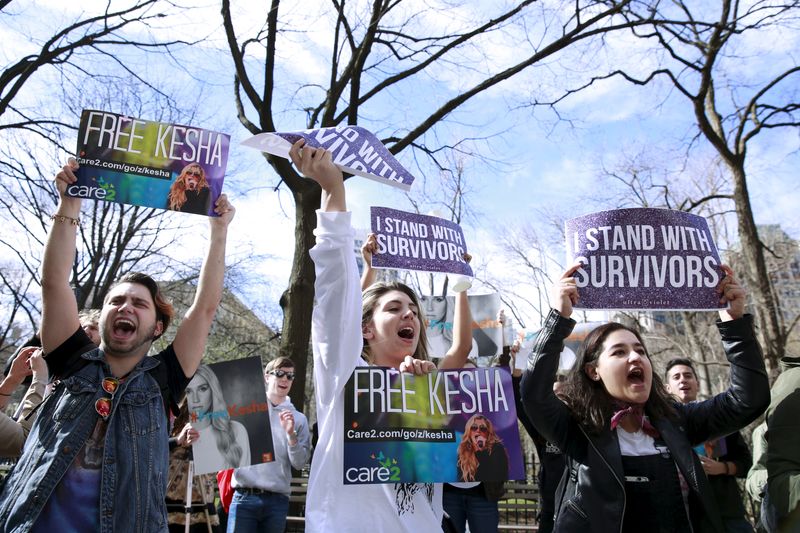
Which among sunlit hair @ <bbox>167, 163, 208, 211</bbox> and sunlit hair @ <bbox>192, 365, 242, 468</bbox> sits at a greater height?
sunlit hair @ <bbox>167, 163, 208, 211</bbox>

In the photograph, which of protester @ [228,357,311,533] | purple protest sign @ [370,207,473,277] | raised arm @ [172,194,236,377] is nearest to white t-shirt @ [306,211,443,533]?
raised arm @ [172,194,236,377]

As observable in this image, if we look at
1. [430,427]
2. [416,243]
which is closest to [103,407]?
[430,427]

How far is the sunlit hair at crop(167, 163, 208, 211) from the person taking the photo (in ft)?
11.2

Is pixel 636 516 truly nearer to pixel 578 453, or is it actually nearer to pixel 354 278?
pixel 578 453

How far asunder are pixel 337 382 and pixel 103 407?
0.90 metres

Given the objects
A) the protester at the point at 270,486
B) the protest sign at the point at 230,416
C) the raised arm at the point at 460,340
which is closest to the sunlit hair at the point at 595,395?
the raised arm at the point at 460,340

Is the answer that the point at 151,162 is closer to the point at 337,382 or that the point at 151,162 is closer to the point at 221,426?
the point at 337,382

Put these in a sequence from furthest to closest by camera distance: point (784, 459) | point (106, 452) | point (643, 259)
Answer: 1. point (643, 259)
2. point (784, 459)
3. point (106, 452)

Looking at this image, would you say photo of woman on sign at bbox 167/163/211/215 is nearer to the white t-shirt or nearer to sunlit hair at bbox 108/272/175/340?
sunlit hair at bbox 108/272/175/340

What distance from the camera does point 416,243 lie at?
16.9 ft

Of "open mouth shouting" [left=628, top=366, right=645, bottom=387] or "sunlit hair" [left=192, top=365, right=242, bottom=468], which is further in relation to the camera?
"sunlit hair" [left=192, top=365, right=242, bottom=468]

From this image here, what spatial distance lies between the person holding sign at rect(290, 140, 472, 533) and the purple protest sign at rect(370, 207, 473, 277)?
7.53ft

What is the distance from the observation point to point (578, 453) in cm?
281

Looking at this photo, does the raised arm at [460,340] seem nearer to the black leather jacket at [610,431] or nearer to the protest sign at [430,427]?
the protest sign at [430,427]
